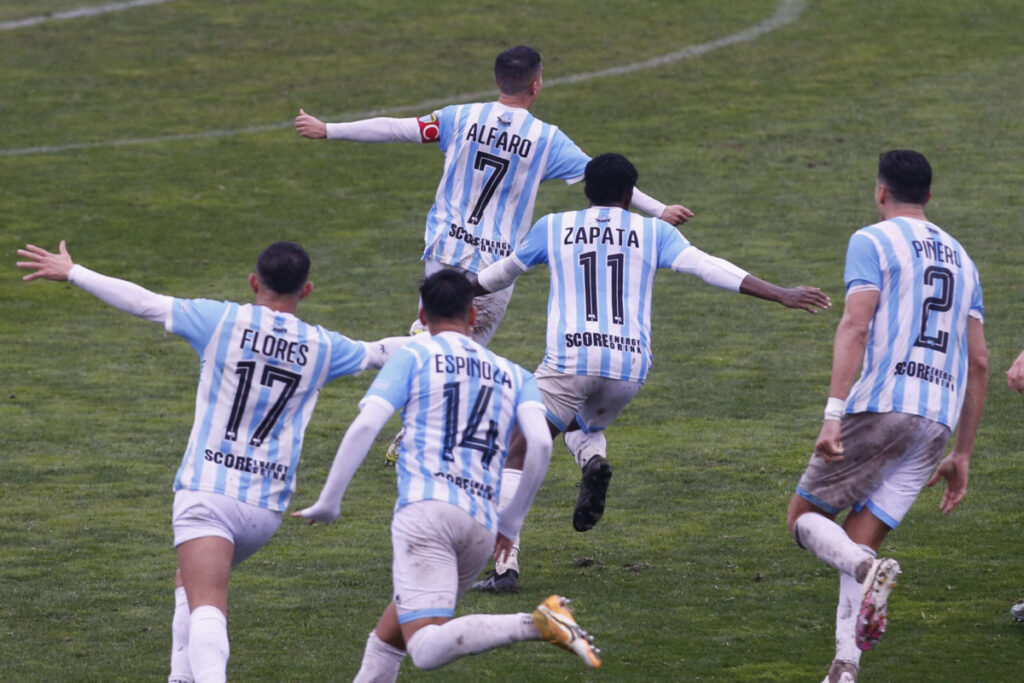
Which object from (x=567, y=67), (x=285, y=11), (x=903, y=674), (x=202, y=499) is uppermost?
(x=285, y=11)

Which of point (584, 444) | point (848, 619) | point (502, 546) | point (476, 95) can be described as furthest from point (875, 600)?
point (476, 95)

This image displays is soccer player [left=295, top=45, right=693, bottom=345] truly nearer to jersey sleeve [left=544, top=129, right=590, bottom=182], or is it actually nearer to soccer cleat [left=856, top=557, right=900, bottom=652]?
jersey sleeve [left=544, top=129, right=590, bottom=182]

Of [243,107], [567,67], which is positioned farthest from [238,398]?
[567,67]

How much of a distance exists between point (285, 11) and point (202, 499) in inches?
989

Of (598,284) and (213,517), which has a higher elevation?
(598,284)

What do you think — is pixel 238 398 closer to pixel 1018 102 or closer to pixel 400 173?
pixel 400 173

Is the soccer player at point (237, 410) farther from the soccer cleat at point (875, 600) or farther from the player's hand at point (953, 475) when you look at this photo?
the player's hand at point (953, 475)

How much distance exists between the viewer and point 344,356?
6.41 meters

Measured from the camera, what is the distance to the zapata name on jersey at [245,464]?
624cm

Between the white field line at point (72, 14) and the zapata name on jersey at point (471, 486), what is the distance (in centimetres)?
2517

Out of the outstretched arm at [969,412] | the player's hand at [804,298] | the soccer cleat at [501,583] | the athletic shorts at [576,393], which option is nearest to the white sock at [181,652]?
the soccer cleat at [501,583]

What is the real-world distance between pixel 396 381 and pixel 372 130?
12.6ft

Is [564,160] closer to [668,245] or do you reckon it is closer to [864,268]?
[668,245]

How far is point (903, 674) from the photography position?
7.15 metres
